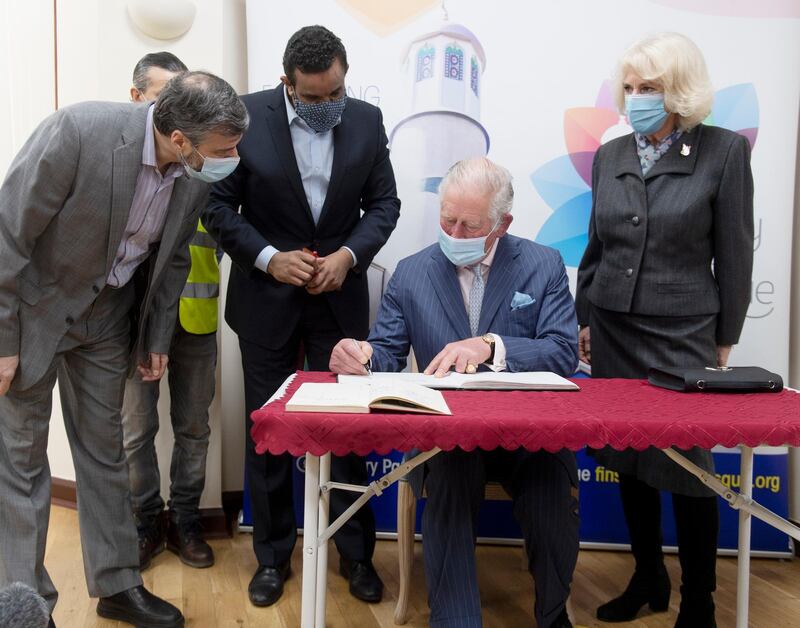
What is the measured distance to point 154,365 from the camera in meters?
2.17

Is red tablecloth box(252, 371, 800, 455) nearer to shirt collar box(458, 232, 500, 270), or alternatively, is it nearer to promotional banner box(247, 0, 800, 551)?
shirt collar box(458, 232, 500, 270)

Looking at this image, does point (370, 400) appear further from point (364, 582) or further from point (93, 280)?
point (364, 582)

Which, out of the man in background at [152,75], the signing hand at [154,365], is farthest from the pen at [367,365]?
the man in background at [152,75]

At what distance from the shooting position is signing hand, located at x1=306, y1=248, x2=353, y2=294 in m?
2.25

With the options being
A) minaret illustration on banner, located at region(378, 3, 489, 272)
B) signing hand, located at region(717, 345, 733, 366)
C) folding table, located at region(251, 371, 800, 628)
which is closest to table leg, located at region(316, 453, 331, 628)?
folding table, located at region(251, 371, 800, 628)

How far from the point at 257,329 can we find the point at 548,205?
1.18 metres

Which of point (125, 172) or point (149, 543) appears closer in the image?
point (125, 172)

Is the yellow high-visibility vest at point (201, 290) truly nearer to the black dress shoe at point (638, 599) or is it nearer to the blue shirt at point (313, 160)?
the blue shirt at point (313, 160)

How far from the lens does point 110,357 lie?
2051mm

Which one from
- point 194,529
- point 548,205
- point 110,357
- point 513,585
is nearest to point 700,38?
point 548,205

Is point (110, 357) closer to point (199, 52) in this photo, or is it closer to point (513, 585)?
point (199, 52)

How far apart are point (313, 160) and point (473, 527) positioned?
3.99ft

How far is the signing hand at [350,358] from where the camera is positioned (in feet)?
6.00

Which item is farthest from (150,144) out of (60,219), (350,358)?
A: (350,358)
